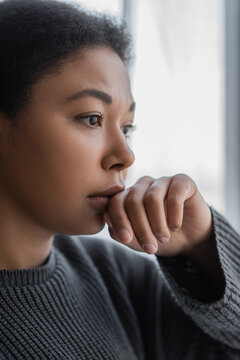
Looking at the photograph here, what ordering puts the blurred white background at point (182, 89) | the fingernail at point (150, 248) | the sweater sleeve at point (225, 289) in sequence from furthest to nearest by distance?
the blurred white background at point (182, 89) < the sweater sleeve at point (225, 289) < the fingernail at point (150, 248)

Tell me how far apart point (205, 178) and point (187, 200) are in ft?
3.93

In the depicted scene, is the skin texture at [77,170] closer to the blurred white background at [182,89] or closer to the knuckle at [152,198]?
the knuckle at [152,198]

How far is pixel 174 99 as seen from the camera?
2004mm

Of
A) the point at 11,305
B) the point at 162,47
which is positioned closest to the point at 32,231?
the point at 11,305

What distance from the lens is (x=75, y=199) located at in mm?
772

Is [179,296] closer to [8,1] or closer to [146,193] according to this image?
[146,193]

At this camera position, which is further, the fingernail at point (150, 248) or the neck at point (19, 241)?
the neck at point (19, 241)

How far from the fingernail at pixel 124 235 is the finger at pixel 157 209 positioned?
0.13 feet

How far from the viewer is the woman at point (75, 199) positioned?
2.48 feet

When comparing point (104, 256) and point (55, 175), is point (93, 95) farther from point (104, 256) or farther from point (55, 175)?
point (104, 256)

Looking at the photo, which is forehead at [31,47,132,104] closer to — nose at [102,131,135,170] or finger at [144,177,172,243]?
nose at [102,131,135,170]

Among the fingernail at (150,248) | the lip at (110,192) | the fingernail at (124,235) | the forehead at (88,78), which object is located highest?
the forehead at (88,78)

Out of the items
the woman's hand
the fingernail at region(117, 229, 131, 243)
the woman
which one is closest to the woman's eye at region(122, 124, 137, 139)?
the woman

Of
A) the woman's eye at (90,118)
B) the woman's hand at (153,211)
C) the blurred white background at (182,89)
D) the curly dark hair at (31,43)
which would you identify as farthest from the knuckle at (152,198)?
the blurred white background at (182,89)
